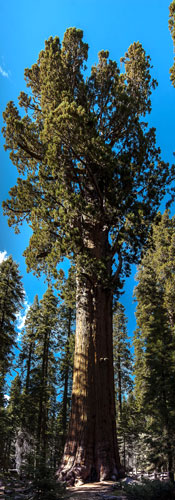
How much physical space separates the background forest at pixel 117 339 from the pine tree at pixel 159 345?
36 mm

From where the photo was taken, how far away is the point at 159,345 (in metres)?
12.1

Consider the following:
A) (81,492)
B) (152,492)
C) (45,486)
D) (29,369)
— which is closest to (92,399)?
(81,492)

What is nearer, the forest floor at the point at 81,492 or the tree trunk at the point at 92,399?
the forest floor at the point at 81,492

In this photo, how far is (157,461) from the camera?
10.8 metres

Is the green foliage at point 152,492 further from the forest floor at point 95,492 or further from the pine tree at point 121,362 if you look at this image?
the pine tree at point 121,362

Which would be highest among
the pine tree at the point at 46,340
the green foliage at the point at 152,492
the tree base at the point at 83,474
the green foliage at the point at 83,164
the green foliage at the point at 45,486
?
the green foliage at the point at 83,164

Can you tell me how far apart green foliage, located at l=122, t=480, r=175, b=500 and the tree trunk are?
1783 mm

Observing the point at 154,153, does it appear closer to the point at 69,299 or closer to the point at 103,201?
the point at 103,201

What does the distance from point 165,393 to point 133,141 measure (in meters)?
9.23

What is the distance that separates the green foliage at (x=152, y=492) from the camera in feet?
14.2

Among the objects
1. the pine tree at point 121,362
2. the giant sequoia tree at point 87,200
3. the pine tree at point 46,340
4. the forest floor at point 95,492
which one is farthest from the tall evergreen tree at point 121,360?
the forest floor at point 95,492

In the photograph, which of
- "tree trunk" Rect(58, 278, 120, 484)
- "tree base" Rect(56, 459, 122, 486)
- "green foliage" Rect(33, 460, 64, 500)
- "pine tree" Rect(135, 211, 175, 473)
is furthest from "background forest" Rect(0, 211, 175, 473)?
"green foliage" Rect(33, 460, 64, 500)

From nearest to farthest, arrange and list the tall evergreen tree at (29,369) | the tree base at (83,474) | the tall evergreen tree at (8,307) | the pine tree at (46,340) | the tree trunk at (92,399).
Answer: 1. the tree base at (83,474)
2. the tree trunk at (92,399)
3. the tall evergreen tree at (8,307)
4. the tall evergreen tree at (29,369)
5. the pine tree at (46,340)

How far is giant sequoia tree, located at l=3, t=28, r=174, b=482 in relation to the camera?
6.98m
